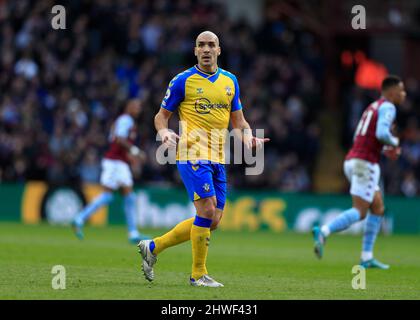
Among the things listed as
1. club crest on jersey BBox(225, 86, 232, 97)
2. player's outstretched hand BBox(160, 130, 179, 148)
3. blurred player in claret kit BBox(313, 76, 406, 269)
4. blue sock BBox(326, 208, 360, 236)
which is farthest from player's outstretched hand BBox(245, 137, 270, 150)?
blue sock BBox(326, 208, 360, 236)

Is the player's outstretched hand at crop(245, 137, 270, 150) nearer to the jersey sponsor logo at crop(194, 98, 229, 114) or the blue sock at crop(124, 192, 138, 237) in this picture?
the jersey sponsor logo at crop(194, 98, 229, 114)

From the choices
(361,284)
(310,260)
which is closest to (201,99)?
(361,284)

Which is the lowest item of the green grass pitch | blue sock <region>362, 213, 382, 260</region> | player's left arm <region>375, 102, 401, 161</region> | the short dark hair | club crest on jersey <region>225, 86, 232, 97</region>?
the green grass pitch

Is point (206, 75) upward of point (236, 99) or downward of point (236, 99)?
upward

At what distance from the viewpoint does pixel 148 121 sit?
2692 centimetres

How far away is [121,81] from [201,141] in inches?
669

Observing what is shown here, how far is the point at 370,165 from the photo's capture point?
14266 mm

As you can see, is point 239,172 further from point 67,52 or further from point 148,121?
point 67,52

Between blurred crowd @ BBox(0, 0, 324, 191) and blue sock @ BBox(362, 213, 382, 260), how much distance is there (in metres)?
11.5

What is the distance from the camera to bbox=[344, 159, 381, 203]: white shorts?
1416 cm

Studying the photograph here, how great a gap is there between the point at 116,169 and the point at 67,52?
8793 millimetres

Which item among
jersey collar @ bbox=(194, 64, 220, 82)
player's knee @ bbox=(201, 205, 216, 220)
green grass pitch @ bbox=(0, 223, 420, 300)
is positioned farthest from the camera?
jersey collar @ bbox=(194, 64, 220, 82)

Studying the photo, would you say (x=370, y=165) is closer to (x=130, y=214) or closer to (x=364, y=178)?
(x=364, y=178)

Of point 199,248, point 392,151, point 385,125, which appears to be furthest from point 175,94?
point 392,151
